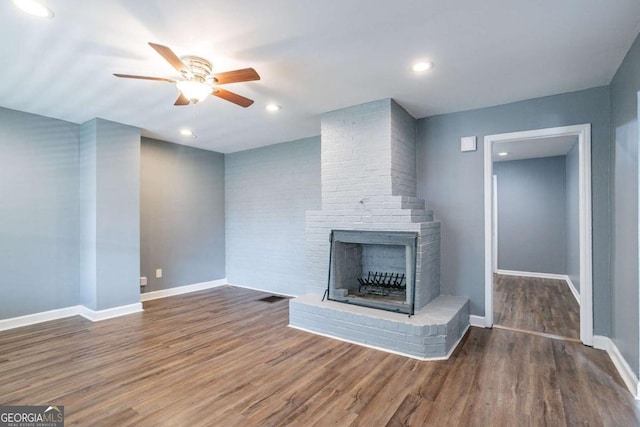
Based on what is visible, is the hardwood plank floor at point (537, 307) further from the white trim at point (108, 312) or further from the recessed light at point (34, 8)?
the recessed light at point (34, 8)

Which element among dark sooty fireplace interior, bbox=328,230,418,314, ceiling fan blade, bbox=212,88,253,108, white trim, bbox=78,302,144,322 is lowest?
white trim, bbox=78,302,144,322

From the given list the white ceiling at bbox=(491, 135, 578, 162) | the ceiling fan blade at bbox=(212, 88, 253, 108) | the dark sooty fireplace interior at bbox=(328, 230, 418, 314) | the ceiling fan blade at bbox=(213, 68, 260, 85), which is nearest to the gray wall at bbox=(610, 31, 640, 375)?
the dark sooty fireplace interior at bbox=(328, 230, 418, 314)

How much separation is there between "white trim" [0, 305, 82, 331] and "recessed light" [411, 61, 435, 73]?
190 inches

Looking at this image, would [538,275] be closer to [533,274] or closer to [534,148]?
[533,274]

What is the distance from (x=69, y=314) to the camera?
398 centimetres

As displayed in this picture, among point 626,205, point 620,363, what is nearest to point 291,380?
point 620,363

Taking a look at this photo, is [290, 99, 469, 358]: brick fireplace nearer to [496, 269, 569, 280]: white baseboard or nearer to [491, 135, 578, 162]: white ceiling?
[491, 135, 578, 162]: white ceiling

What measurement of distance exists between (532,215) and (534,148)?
165 cm

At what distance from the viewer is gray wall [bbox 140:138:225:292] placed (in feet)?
15.8

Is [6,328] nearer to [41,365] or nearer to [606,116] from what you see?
[41,365]

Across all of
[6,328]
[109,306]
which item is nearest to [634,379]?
[109,306]

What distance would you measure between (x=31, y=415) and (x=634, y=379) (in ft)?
13.4

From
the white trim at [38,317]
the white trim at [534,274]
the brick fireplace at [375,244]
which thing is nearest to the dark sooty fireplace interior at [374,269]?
the brick fireplace at [375,244]

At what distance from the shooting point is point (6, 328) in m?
3.53
